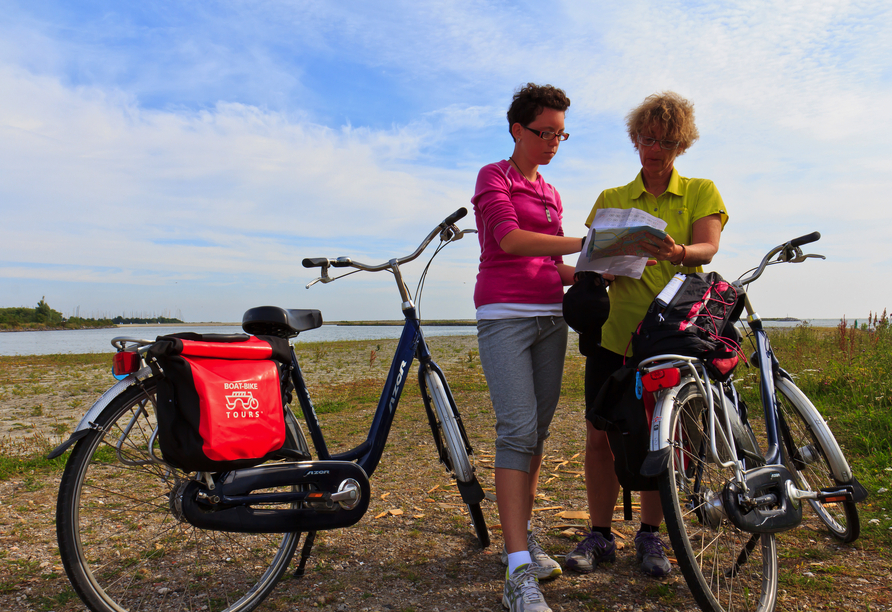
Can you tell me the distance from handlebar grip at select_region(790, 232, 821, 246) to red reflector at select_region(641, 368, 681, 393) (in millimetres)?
1138

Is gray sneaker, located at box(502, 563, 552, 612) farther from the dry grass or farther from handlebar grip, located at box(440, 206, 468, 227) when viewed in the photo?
handlebar grip, located at box(440, 206, 468, 227)

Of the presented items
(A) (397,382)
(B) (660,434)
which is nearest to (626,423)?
(B) (660,434)

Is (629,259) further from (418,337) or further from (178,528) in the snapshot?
(178,528)

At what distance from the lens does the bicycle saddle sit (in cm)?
239

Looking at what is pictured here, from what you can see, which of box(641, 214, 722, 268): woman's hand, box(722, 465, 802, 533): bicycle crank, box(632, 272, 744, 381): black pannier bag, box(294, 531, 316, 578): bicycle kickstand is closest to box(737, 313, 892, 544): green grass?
box(722, 465, 802, 533): bicycle crank

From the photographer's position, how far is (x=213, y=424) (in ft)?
6.33

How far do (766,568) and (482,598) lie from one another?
116 cm

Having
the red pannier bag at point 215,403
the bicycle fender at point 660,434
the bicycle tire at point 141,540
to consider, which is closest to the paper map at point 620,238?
the bicycle fender at point 660,434

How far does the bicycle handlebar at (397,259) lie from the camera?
8.76ft

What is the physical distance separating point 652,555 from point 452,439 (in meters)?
1.08

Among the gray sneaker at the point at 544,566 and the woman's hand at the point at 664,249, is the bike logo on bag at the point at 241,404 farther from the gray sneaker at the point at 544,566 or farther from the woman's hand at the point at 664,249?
the woman's hand at the point at 664,249

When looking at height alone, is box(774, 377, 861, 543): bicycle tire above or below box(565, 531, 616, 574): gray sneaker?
above

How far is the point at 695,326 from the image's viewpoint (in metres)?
2.17

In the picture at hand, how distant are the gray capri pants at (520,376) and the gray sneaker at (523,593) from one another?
0.41 meters
